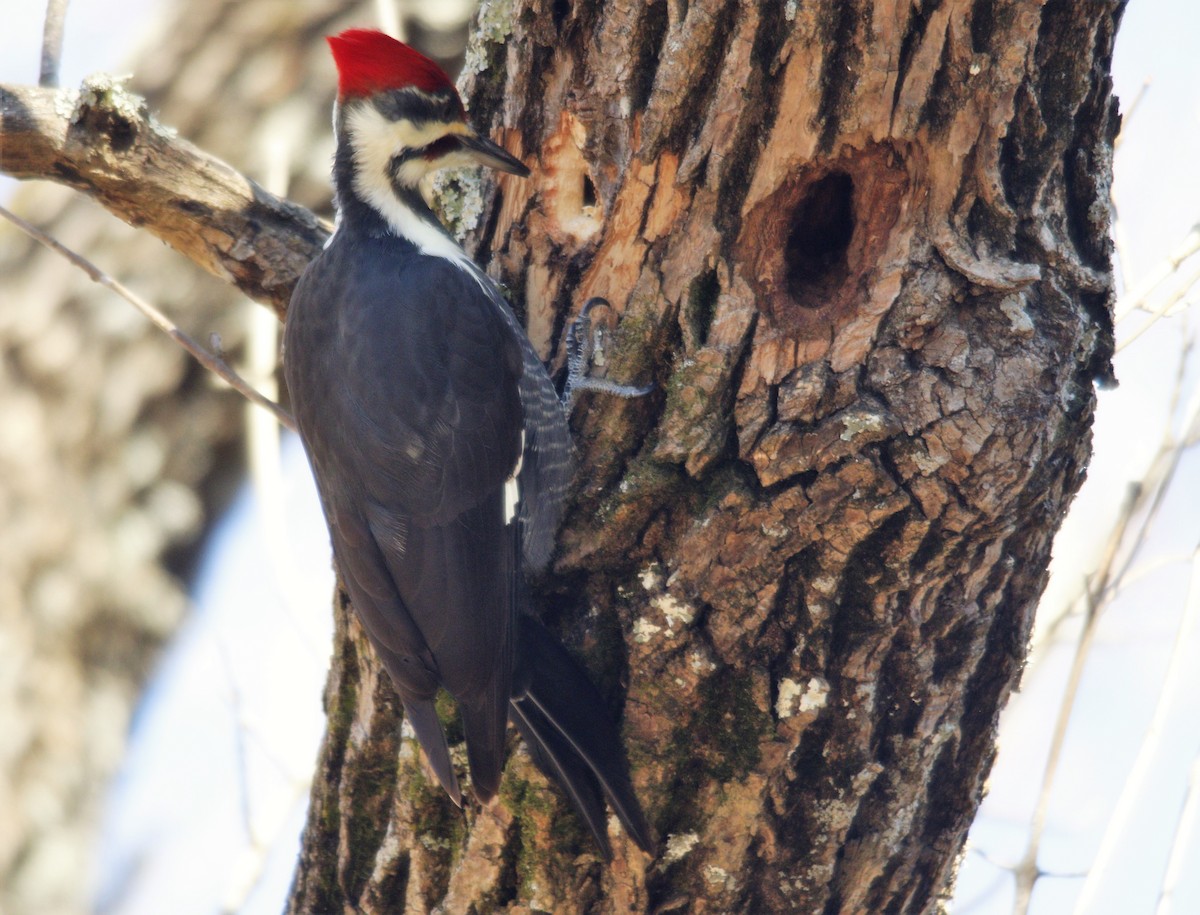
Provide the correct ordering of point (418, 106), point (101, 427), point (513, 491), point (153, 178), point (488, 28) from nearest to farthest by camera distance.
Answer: point (153, 178) < point (488, 28) < point (513, 491) < point (418, 106) < point (101, 427)

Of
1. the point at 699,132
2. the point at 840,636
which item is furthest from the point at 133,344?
the point at 840,636

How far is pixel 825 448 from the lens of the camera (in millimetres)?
1683

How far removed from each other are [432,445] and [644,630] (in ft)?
2.14

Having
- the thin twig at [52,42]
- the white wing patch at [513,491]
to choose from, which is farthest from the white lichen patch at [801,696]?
the thin twig at [52,42]

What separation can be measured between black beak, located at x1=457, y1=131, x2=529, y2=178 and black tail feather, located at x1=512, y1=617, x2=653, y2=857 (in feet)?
2.60

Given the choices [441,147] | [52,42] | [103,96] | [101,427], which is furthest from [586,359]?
[101,427]

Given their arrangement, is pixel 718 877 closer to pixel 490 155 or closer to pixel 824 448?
pixel 824 448

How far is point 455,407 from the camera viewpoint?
226 centimetres

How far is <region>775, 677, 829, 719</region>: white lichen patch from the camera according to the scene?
172 cm

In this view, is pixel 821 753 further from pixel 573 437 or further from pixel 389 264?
pixel 389 264

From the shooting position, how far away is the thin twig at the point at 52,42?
79.4 inches

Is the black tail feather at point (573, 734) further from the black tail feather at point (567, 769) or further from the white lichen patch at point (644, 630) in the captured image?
the white lichen patch at point (644, 630)

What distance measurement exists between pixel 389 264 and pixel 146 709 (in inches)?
98.4

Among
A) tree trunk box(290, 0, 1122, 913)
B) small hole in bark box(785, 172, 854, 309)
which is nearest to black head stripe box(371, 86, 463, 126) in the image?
tree trunk box(290, 0, 1122, 913)
